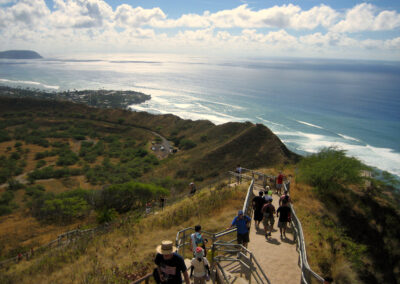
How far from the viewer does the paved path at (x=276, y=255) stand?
7918 millimetres

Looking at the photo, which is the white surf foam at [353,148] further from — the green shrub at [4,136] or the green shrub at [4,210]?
Result: the green shrub at [4,136]

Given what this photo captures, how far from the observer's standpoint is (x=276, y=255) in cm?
889

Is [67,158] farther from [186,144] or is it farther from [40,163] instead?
[186,144]

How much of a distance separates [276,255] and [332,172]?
12658 millimetres

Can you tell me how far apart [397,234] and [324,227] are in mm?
9402

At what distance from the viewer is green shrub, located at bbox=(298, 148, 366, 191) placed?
19081 millimetres

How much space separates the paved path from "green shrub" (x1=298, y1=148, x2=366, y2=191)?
31.2ft

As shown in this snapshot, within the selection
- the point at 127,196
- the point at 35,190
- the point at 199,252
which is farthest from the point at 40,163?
the point at 199,252

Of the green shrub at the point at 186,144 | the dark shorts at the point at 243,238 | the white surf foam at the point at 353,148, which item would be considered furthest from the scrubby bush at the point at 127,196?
the green shrub at the point at 186,144

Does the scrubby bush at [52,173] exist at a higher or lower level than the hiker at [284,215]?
lower

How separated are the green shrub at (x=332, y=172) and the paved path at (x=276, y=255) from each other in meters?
9.50

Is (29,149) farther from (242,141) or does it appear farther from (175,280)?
(175,280)

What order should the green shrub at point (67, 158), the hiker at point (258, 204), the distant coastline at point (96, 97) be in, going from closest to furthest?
the hiker at point (258, 204)
the green shrub at point (67, 158)
the distant coastline at point (96, 97)

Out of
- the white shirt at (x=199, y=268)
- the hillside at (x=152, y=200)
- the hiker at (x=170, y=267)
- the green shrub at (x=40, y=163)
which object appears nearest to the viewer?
the hiker at (x=170, y=267)
